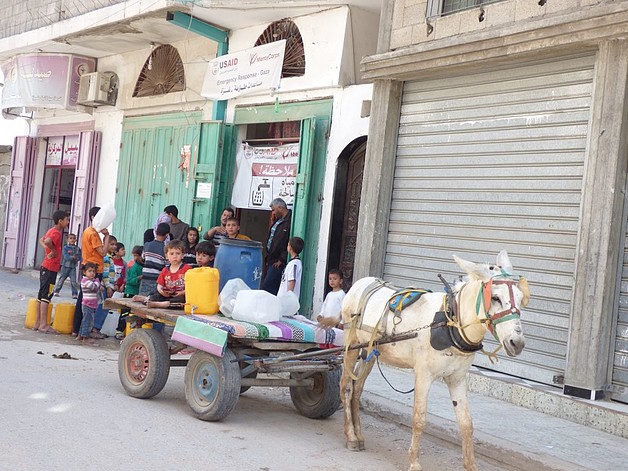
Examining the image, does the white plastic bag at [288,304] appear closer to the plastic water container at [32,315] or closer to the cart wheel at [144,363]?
the cart wheel at [144,363]

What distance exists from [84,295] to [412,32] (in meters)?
5.07

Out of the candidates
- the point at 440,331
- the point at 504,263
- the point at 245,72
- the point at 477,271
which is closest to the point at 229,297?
the point at 440,331

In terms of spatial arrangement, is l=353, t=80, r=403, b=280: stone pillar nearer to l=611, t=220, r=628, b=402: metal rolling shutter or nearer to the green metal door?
l=611, t=220, r=628, b=402: metal rolling shutter

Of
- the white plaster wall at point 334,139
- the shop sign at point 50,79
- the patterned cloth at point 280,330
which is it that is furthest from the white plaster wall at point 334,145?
the shop sign at point 50,79

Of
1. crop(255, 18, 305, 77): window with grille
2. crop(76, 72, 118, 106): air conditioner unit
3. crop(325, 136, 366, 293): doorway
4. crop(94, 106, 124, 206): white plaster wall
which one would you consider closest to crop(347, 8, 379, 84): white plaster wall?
crop(255, 18, 305, 77): window with grille

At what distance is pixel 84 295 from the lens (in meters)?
9.55

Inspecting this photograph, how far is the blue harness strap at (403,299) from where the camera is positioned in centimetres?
533

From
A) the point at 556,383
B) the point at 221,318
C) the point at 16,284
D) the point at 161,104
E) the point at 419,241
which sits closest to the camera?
the point at 221,318

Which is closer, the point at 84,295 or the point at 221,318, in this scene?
the point at 221,318

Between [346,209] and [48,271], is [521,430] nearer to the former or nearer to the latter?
[346,209]

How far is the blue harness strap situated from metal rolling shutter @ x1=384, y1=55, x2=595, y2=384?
2.62 metres

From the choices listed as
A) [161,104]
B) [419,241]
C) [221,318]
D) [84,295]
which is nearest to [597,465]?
[221,318]

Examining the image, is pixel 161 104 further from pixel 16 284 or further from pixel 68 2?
pixel 16 284

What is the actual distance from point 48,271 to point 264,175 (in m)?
3.53
